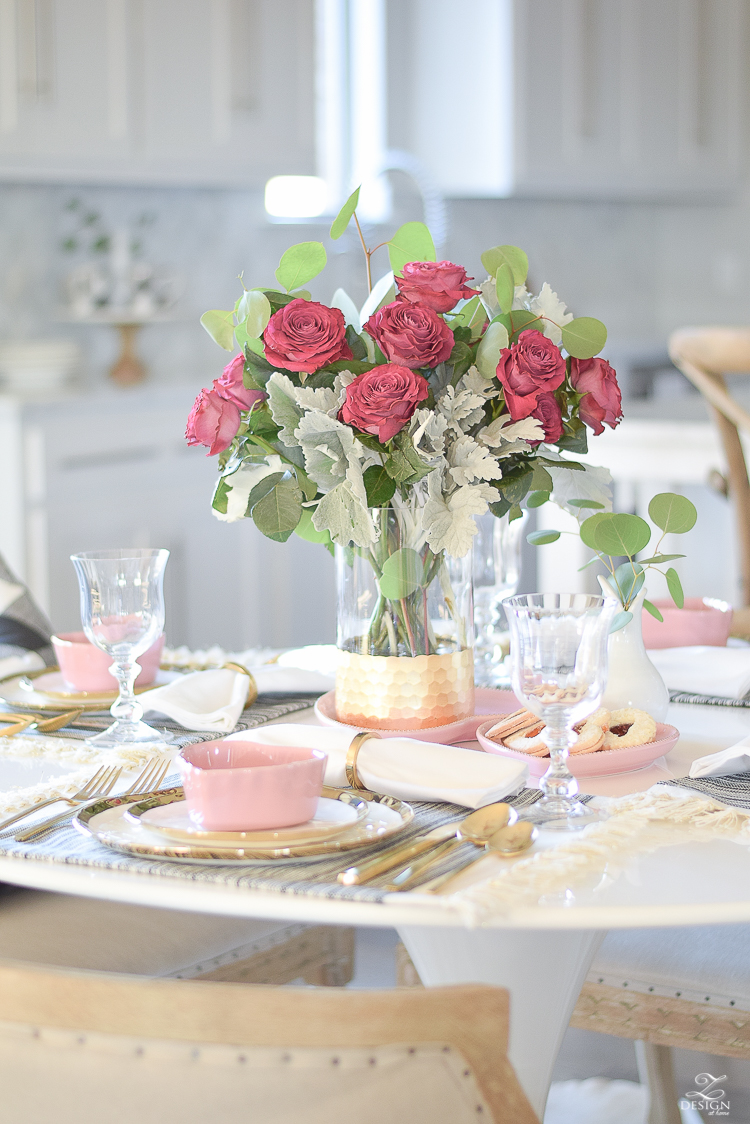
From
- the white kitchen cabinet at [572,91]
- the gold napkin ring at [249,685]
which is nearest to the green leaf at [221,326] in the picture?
the gold napkin ring at [249,685]

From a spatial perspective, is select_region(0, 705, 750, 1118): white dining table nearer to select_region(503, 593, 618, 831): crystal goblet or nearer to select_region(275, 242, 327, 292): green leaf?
select_region(503, 593, 618, 831): crystal goblet

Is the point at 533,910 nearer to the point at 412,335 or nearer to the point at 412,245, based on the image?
the point at 412,335

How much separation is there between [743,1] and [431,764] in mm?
4836

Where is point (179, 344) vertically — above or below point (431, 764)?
above

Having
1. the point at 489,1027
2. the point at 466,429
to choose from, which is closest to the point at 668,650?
the point at 466,429

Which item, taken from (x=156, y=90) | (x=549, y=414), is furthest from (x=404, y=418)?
(x=156, y=90)

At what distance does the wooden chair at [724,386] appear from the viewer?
85.0 inches

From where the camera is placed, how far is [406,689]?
115cm

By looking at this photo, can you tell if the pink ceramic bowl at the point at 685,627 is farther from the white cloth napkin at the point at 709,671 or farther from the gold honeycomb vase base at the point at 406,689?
the gold honeycomb vase base at the point at 406,689

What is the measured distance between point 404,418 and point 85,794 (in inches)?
15.7

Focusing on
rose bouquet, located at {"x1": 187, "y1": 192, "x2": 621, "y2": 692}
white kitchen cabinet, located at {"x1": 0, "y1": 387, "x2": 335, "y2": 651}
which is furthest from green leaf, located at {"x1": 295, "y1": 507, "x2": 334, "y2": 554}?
white kitchen cabinet, located at {"x1": 0, "y1": 387, "x2": 335, "y2": 651}

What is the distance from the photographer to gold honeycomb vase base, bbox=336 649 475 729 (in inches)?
45.2

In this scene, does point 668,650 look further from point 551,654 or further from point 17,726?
point 17,726

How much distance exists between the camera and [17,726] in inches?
48.6
